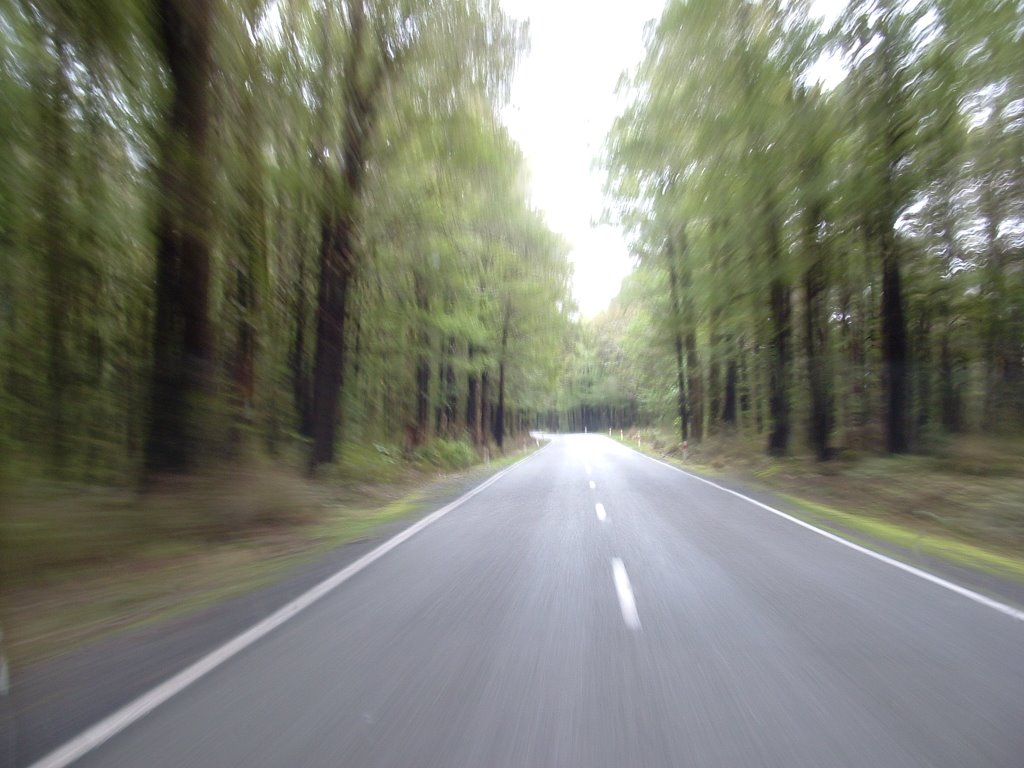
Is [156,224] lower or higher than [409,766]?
higher

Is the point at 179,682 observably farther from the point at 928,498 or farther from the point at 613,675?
the point at 928,498

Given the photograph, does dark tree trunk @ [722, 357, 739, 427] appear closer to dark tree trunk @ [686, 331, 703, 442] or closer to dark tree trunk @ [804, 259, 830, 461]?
dark tree trunk @ [686, 331, 703, 442]

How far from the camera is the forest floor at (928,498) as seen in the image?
9.87m

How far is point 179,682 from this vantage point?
14.1ft

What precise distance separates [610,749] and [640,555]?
5364 mm

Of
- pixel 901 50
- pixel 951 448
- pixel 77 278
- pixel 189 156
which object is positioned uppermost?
pixel 901 50

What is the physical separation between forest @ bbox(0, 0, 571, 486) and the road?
18.0ft

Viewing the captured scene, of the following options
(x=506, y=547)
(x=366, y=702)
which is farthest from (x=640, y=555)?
(x=366, y=702)

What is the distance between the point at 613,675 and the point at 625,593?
2258 millimetres

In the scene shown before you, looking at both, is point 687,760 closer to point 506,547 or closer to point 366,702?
point 366,702

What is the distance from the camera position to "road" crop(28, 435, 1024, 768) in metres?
3.43

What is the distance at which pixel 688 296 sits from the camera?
27000 mm

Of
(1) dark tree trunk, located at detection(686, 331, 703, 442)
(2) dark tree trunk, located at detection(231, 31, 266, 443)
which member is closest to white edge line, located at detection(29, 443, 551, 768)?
(2) dark tree trunk, located at detection(231, 31, 266, 443)

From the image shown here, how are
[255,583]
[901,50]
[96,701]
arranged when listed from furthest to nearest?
[901,50] < [255,583] < [96,701]
